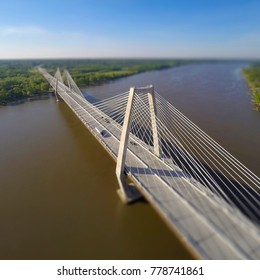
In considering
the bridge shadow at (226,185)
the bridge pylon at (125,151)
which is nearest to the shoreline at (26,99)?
the bridge pylon at (125,151)

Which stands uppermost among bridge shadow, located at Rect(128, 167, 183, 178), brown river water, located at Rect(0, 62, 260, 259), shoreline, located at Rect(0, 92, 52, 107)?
bridge shadow, located at Rect(128, 167, 183, 178)

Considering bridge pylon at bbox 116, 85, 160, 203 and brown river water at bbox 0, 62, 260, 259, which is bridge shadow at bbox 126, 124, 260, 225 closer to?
bridge pylon at bbox 116, 85, 160, 203

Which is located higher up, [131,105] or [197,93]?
[131,105]

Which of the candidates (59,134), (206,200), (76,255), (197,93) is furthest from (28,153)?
(197,93)

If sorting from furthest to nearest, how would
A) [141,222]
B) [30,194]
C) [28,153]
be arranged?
[28,153] → [30,194] → [141,222]

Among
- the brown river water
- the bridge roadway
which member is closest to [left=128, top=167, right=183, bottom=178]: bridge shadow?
the bridge roadway

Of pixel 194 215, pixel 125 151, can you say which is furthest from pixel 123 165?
pixel 194 215

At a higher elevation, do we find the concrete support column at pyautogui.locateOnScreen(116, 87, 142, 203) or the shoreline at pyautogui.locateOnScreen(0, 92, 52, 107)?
the concrete support column at pyautogui.locateOnScreen(116, 87, 142, 203)

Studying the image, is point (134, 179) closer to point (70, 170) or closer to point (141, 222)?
point (141, 222)
